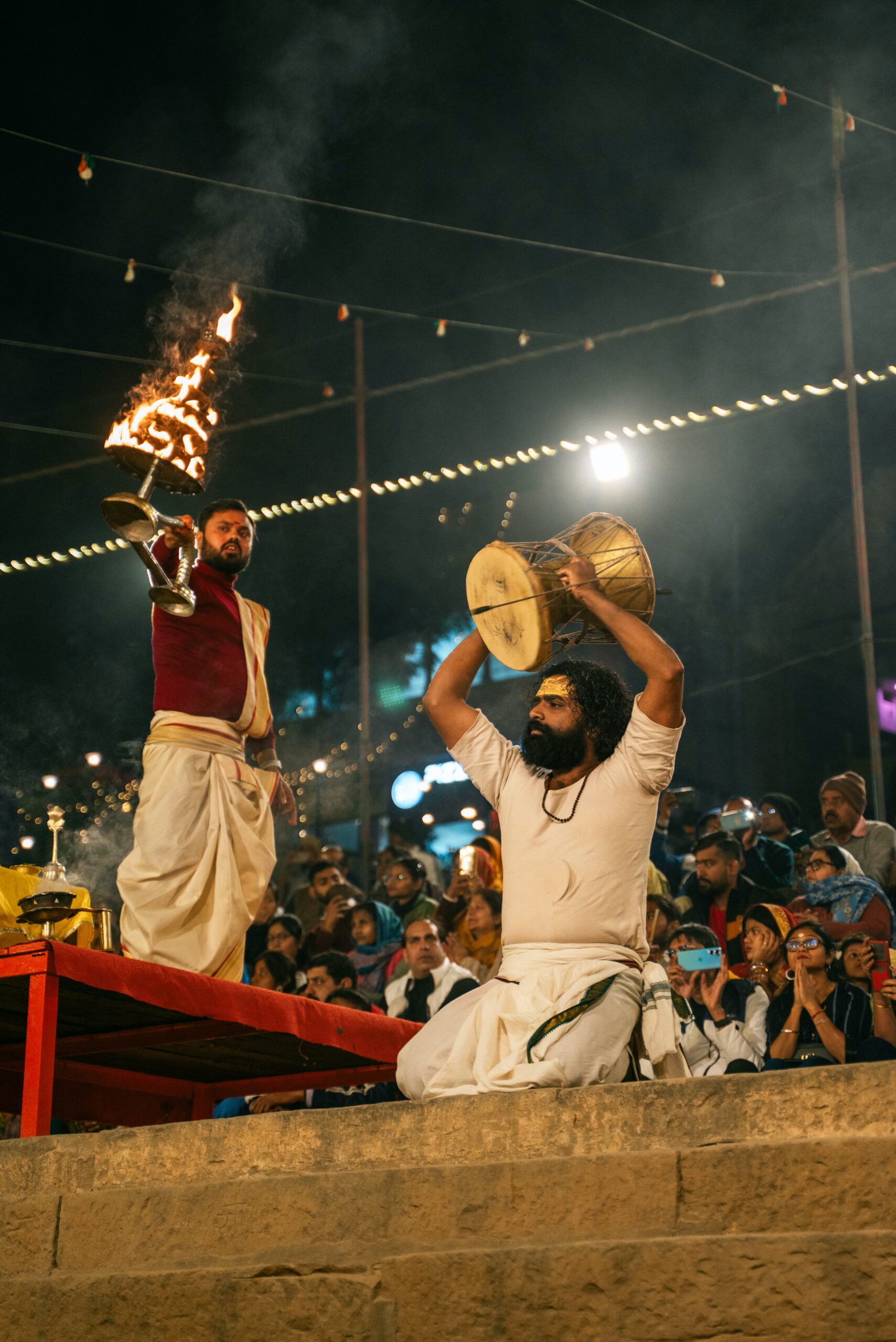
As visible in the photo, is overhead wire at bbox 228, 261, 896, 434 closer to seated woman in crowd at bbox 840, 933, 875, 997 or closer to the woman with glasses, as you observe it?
the woman with glasses

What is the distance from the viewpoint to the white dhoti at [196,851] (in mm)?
5438

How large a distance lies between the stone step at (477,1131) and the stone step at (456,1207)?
0.26 ft

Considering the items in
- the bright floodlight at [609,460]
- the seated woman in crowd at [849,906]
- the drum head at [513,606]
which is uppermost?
the bright floodlight at [609,460]

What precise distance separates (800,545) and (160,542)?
13.2 meters

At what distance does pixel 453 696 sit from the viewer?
4.45 m

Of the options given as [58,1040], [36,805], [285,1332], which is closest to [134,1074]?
[58,1040]

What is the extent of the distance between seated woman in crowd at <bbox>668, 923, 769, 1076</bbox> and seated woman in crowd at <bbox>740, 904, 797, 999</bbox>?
12 cm

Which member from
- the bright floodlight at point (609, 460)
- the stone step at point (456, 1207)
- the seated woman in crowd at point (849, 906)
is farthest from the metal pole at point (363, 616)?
the stone step at point (456, 1207)

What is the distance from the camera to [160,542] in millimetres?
5797

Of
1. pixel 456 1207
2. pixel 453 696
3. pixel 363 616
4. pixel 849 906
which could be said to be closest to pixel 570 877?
pixel 453 696

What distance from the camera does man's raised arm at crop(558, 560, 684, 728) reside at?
3.98 meters

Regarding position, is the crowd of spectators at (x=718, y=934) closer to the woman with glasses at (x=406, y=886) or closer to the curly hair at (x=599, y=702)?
the woman with glasses at (x=406, y=886)

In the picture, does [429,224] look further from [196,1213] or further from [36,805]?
[196,1213]

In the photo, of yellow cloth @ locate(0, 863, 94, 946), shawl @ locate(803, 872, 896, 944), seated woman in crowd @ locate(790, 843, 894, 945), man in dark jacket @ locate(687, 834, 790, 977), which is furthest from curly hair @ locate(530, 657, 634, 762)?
man in dark jacket @ locate(687, 834, 790, 977)
